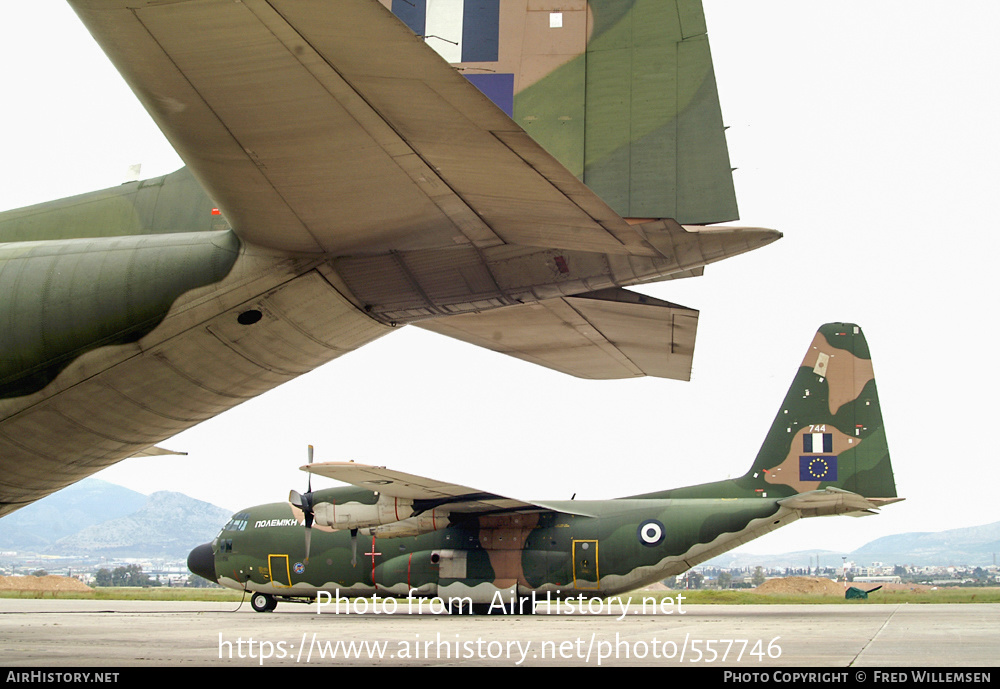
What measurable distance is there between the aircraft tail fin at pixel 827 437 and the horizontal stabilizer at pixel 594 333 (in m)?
12.5

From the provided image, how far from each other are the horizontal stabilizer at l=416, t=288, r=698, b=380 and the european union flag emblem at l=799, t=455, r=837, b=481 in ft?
43.9

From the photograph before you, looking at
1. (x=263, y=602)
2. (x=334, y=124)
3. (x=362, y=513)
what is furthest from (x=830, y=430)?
(x=334, y=124)

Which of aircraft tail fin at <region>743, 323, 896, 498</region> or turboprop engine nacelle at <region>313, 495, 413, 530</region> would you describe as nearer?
turboprop engine nacelle at <region>313, 495, 413, 530</region>

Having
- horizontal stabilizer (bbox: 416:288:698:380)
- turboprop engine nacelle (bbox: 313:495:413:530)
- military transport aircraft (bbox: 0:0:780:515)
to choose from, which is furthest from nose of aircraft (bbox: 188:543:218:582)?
→ horizontal stabilizer (bbox: 416:288:698:380)

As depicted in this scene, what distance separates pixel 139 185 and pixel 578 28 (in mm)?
3741

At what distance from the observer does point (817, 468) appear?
778 inches

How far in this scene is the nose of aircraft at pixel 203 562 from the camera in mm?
21500

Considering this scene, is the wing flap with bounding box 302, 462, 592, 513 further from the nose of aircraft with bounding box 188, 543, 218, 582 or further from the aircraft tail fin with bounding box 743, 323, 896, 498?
the nose of aircraft with bounding box 188, 543, 218, 582

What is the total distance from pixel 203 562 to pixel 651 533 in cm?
1134

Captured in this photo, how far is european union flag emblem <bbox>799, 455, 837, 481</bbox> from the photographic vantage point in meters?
19.6

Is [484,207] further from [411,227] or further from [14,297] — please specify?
[14,297]

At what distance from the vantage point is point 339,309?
239 inches

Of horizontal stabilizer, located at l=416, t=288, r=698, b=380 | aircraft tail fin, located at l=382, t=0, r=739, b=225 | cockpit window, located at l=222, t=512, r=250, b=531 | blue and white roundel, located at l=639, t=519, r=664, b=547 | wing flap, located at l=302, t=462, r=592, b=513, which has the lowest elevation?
blue and white roundel, located at l=639, t=519, r=664, b=547
